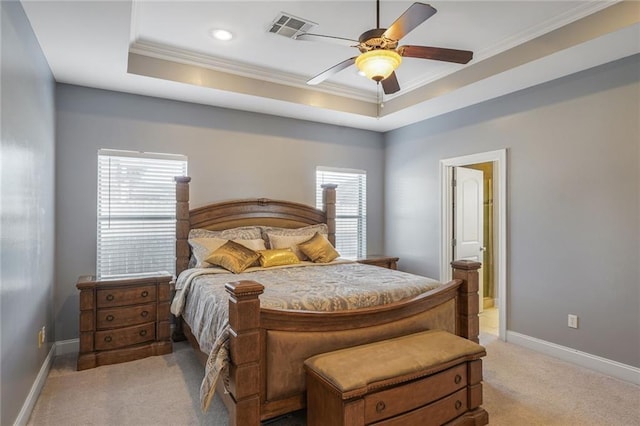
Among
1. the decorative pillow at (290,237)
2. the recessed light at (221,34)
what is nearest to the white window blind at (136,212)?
the decorative pillow at (290,237)

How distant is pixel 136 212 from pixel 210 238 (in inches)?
33.5

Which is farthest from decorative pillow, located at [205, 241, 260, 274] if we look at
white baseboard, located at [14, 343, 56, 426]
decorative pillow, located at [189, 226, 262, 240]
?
white baseboard, located at [14, 343, 56, 426]

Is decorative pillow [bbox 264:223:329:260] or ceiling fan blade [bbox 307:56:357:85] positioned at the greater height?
ceiling fan blade [bbox 307:56:357:85]

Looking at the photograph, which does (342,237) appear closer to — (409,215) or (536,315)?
(409,215)

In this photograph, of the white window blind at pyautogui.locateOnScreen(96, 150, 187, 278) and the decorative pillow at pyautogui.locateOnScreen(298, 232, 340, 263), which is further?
the decorative pillow at pyautogui.locateOnScreen(298, 232, 340, 263)

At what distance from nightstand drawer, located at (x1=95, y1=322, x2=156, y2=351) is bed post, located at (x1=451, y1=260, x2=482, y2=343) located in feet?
9.47

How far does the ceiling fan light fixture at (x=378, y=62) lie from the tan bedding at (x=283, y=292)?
157 cm

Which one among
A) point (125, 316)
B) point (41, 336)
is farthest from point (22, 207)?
point (125, 316)

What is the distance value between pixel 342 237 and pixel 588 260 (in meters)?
2.98

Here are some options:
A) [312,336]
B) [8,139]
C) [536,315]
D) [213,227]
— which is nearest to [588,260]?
[536,315]

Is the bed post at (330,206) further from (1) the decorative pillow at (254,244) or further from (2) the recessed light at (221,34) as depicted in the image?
(2) the recessed light at (221,34)

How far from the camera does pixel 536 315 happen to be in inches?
143

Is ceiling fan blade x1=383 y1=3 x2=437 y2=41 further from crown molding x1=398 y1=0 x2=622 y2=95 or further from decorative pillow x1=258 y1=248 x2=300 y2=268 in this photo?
decorative pillow x1=258 y1=248 x2=300 y2=268

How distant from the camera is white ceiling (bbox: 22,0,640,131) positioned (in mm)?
2637
